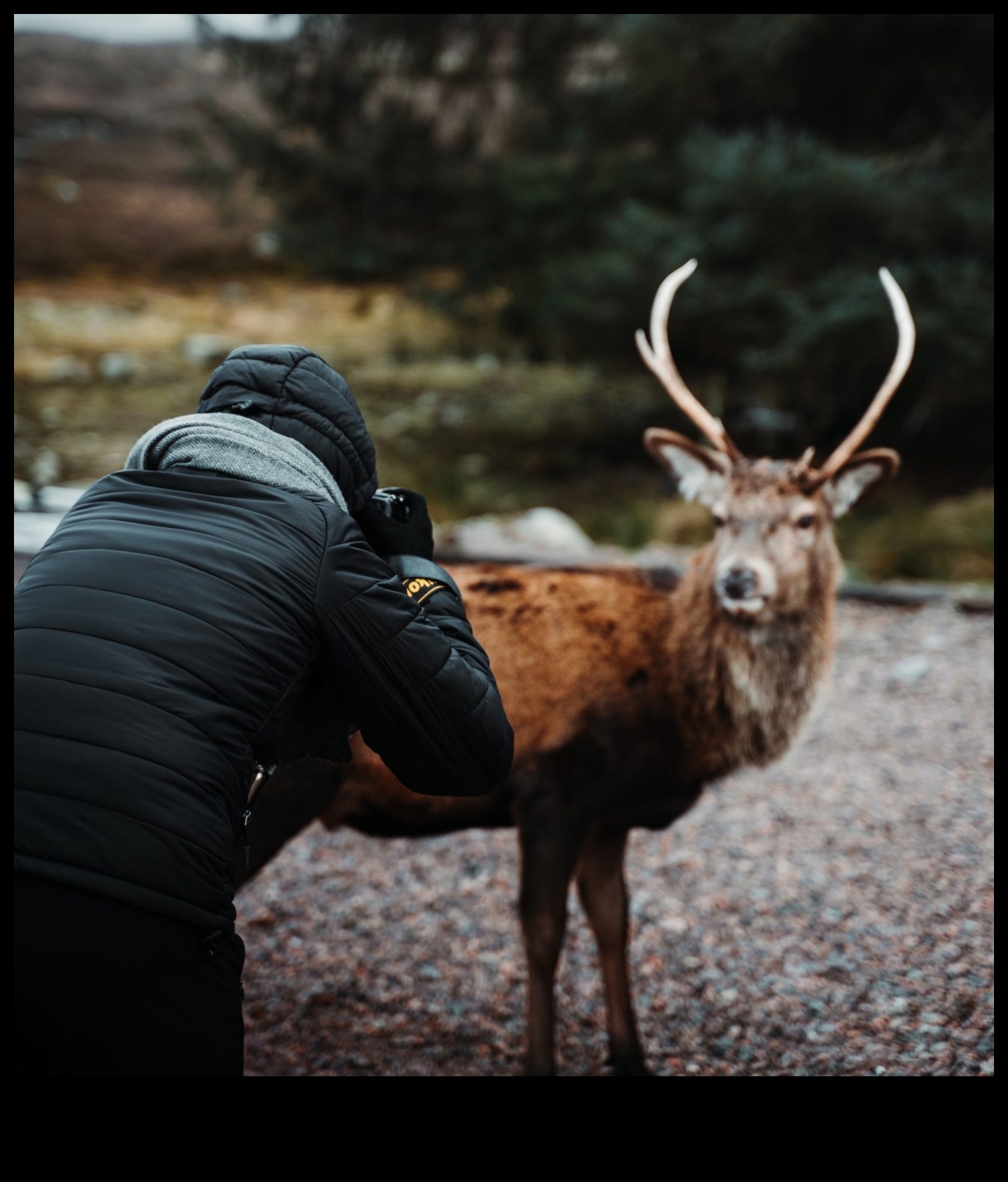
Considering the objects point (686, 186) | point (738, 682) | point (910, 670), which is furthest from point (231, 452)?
point (686, 186)

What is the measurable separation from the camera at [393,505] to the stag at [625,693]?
1021mm

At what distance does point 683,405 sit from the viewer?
11.9ft

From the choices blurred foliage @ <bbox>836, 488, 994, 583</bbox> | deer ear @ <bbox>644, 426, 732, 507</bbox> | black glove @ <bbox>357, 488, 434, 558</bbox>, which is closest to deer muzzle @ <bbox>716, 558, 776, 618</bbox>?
deer ear @ <bbox>644, 426, 732, 507</bbox>

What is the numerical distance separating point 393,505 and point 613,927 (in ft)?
5.94

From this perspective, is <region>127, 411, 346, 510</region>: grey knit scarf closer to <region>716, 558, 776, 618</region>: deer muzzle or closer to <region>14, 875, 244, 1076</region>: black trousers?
<region>14, 875, 244, 1076</region>: black trousers

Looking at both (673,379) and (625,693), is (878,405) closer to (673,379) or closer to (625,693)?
(673,379)

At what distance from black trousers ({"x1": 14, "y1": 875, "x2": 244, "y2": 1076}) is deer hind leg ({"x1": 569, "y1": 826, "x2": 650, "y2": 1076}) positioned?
1794mm

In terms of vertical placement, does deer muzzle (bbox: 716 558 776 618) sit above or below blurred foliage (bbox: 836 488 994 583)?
below

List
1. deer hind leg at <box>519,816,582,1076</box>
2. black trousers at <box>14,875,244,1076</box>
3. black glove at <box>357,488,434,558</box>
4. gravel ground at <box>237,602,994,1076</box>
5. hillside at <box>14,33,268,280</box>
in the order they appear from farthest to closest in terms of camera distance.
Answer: hillside at <box>14,33,268,280</box>, gravel ground at <box>237,602,994,1076</box>, deer hind leg at <box>519,816,582,1076</box>, black glove at <box>357,488,434,558</box>, black trousers at <box>14,875,244,1076</box>

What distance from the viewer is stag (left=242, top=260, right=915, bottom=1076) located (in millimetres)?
3072

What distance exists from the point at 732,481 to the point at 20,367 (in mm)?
11005

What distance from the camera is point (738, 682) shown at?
3.30m

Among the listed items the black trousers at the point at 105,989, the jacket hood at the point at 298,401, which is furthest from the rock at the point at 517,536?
the black trousers at the point at 105,989
